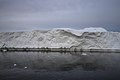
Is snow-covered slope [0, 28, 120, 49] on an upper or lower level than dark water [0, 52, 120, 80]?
upper

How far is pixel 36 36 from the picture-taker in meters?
22.3

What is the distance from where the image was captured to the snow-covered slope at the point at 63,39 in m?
20.5

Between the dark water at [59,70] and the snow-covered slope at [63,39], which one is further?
the snow-covered slope at [63,39]

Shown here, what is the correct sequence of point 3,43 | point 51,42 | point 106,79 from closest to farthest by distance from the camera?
point 106,79, point 51,42, point 3,43

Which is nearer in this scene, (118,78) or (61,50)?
(118,78)

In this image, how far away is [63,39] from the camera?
2114 cm

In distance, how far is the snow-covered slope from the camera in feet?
67.3

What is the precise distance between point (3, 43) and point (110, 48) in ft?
41.6

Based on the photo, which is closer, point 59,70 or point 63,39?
point 59,70

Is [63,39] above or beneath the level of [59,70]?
above

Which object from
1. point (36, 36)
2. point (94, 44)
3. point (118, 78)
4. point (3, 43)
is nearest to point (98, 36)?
point (94, 44)

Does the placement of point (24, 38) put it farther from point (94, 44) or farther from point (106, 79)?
point (106, 79)

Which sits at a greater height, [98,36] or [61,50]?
[98,36]

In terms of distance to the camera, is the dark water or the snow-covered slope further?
the snow-covered slope
